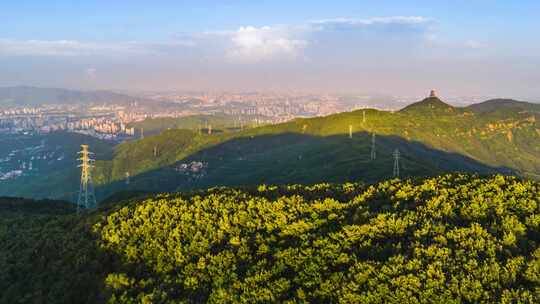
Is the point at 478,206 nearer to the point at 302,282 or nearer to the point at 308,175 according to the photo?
the point at 302,282

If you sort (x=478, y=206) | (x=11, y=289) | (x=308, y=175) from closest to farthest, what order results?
(x=478, y=206)
(x=11, y=289)
(x=308, y=175)

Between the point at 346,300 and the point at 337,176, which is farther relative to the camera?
the point at 337,176

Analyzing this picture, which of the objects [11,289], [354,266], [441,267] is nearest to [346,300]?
[354,266]

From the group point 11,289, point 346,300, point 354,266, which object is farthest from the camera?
point 11,289

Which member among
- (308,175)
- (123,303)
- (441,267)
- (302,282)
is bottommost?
(308,175)

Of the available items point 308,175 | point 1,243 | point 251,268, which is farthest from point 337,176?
point 251,268

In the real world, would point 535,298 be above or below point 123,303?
above

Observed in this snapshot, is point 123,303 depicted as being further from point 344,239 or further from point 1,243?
point 1,243
